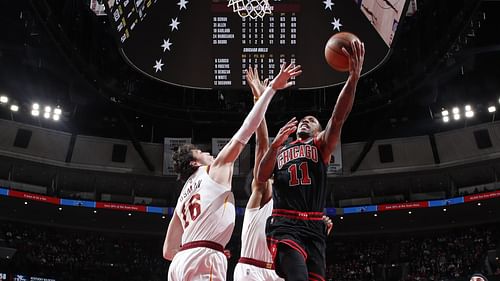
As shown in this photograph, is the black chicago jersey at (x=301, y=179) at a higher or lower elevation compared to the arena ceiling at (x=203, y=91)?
lower

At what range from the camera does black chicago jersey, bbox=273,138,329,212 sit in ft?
16.3

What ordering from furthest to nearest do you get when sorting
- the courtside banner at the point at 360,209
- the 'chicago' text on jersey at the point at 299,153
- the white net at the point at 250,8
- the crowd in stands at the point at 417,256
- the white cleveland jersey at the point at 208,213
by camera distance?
the courtside banner at the point at 360,209
the crowd in stands at the point at 417,256
the white net at the point at 250,8
the 'chicago' text on jersey at the point at 299,153
the white cleveland jersey at the point at 208,213

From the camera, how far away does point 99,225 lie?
96.7ft

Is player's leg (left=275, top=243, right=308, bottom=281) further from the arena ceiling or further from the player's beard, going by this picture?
the arena ceiling

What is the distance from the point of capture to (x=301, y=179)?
197 inches

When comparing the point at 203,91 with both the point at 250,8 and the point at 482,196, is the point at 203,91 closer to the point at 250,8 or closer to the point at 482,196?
the point at 250,8

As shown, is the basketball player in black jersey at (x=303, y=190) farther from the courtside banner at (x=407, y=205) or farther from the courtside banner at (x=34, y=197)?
the courtside banner at (x=407, y=205)

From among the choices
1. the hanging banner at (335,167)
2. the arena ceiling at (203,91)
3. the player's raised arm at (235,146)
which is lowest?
the player's raised arm at (235,146)

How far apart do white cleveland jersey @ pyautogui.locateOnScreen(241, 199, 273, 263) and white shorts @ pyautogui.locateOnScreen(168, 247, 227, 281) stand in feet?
6.94

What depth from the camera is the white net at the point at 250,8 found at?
36.4 feet

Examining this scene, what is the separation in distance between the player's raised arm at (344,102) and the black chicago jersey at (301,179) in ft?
0.39

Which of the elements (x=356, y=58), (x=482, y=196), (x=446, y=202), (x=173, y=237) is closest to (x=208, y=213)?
(x=173, y=237)

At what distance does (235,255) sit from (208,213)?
2492cm

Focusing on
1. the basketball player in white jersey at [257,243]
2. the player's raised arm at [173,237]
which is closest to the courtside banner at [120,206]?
the basketball player in white jersey at [257,243]
